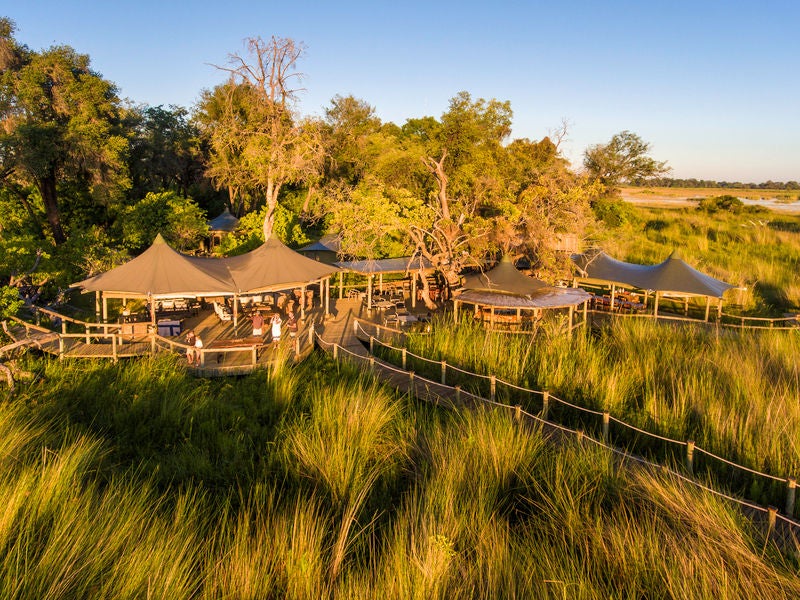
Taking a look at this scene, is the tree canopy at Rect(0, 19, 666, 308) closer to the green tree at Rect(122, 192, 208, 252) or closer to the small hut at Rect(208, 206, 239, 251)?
the green tree at Rect(122, 192, 208, 252)

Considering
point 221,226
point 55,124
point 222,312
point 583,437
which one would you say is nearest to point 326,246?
point 222,312

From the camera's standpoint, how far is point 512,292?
15.4 m

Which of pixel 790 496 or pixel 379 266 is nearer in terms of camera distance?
pixel 790 496

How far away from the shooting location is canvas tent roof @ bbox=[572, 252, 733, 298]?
16.5 m

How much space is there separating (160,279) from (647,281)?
14990 mm

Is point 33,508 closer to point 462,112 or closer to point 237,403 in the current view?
point 237,403

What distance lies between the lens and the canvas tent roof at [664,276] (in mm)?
16531

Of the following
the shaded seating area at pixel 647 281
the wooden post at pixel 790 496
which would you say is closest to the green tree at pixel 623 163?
the shaded seating area at pixel 647 281

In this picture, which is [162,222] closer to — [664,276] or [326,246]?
[326,246]

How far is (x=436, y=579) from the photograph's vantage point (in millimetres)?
4004

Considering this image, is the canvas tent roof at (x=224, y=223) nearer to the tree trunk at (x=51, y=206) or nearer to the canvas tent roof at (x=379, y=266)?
the tree trunk at (x=51, y=206)

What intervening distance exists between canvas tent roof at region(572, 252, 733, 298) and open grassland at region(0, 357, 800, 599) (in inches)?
469

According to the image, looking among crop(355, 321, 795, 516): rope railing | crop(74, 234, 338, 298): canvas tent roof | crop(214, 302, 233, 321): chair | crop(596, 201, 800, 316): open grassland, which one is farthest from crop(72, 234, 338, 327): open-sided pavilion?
crop(596, 201, 800, 316): open grassland

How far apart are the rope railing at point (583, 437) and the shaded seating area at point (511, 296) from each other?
4.14 meters
